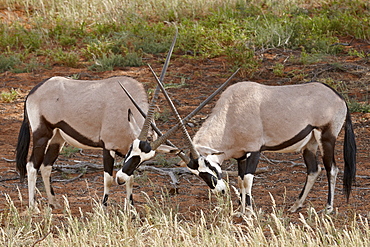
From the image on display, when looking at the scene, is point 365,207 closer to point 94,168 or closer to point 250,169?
point 250,169

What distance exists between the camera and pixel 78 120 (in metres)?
6.52

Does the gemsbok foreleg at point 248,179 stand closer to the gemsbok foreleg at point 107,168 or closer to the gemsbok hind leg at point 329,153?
the gemsbok hind leg at point 329,153

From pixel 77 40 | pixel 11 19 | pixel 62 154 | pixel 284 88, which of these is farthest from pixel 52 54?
pixel 284 88

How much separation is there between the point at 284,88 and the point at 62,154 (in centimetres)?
345

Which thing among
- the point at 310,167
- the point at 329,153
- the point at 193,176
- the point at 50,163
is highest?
the point at 329,153

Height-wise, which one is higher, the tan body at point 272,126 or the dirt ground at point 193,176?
the tan body at point 272,126

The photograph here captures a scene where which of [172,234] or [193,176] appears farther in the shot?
[193,176]

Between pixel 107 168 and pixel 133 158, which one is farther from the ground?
pixel 133 158

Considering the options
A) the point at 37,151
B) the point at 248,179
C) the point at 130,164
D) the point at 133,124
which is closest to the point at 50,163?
the point at 37,151

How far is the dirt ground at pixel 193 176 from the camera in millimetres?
6727

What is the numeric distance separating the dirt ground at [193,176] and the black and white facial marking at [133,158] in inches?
12.2

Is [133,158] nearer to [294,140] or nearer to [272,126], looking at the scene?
[272,126]

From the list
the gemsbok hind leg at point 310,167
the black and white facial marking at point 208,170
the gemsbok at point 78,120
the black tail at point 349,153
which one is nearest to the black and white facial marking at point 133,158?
the gemsbok at point 78,120

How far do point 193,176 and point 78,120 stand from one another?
1.83 meters
